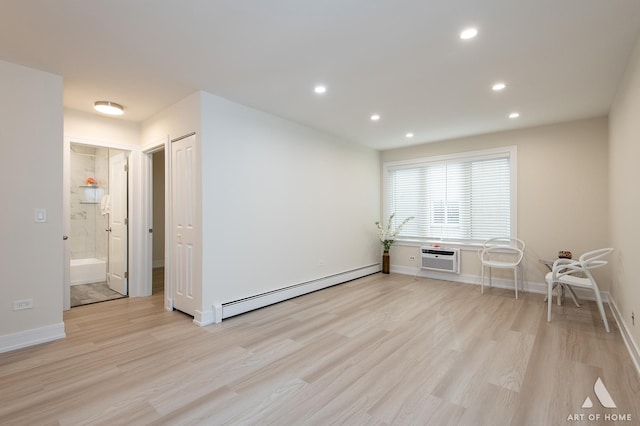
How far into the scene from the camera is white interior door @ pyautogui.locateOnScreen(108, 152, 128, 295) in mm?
4762

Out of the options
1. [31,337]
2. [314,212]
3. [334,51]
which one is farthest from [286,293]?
[334,51]

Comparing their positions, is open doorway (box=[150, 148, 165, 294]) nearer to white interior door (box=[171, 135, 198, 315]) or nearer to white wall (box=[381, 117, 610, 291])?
white interior door (box=[171, 135, 198, 315])

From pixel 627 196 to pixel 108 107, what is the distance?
18.9ft

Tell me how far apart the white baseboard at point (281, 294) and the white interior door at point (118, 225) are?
2.16 meters

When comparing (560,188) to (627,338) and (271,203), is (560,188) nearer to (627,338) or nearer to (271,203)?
(627,338)

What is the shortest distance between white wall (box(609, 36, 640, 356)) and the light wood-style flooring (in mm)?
458

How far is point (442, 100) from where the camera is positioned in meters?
3.78

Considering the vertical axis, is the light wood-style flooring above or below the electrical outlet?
below

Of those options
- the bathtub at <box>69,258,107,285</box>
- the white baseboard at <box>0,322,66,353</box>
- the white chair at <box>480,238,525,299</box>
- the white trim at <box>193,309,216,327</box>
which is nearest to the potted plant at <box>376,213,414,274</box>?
the white chair at <box>480,238,525,299</box>

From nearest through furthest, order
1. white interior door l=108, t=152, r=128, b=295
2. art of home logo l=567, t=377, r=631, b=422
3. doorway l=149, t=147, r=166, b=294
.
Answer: art of home logo l=567, t=377, r=631, b=422 < white interior door l=108, t=152, r=128, b=295 < doorway l=149, t=147, r=166, b=294

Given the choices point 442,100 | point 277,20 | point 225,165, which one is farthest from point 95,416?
point 442,100

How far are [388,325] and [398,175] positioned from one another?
12.7 ft

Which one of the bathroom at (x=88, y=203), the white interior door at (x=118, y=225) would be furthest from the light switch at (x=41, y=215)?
the bathroom at (x=88, y=203)

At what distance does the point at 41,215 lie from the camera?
3.04m
